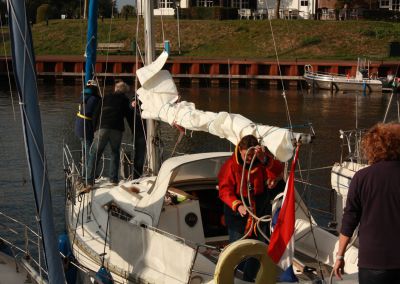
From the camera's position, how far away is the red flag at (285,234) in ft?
25.3

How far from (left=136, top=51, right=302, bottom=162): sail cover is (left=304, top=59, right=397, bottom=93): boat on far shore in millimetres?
36310

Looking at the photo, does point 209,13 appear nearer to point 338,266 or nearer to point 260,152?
point 260,152

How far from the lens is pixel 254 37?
6009cm

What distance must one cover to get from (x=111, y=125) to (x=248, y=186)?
5.25 metres

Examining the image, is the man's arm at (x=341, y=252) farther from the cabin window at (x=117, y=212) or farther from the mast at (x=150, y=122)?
the mast at (x=150, y=122)

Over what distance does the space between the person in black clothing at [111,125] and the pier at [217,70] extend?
36.5 metres

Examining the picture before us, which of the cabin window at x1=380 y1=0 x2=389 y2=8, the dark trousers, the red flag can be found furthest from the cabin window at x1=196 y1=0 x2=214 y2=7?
the dark trousers

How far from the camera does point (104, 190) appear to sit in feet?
39.9

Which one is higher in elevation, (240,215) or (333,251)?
(240,215)

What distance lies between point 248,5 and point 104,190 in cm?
6493

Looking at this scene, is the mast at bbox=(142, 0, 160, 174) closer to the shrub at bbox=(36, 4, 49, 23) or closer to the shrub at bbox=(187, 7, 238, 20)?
the shrub at bbox=(187, 7, 238, 20)

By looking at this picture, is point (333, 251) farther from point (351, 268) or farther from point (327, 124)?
point (327, 124)

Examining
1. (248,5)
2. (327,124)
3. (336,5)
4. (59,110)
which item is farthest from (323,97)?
(248,5)

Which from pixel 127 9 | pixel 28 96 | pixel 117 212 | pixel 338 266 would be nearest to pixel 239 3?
pixel 127 9
